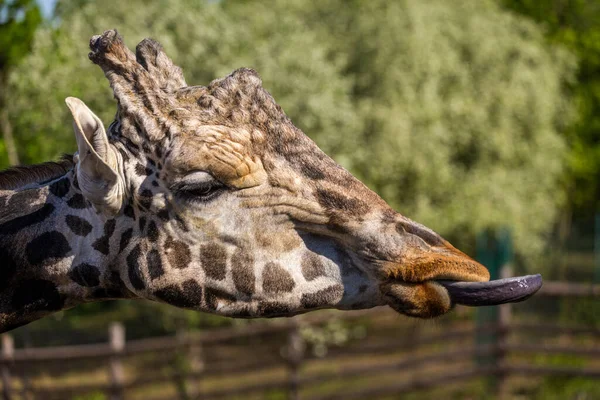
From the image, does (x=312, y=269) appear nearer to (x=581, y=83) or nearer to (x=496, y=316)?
(x=496, y=316)

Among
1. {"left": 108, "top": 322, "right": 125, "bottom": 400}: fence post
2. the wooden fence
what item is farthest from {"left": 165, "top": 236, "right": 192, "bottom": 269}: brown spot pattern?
{"left": 108, "top": 322, "right": 125, "bottom": 400}: fence post

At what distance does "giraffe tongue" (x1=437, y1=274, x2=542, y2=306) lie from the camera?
87.0 inches

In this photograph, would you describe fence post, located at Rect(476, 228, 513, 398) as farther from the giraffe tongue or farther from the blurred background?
the giraffe tongue

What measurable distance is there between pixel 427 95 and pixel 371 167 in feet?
7.63

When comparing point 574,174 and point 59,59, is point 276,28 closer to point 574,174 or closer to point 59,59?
point 59,59

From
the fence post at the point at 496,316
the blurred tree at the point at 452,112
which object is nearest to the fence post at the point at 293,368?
the fence post at the point at 496,316

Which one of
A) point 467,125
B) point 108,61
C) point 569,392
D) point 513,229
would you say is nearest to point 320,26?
point 467,125

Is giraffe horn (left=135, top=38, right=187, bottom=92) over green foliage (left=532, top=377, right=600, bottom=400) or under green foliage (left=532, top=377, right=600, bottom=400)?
over

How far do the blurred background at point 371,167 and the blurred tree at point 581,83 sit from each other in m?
3.78

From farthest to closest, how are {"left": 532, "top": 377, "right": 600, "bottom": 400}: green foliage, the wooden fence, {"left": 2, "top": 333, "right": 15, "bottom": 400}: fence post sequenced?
{"left": 532, "top": 377, "right": 600, "bottom": 400}: green foliage → the wooden fence → {"left": 2, "top": 333, "right": 15, "bottom": 400}: fence post

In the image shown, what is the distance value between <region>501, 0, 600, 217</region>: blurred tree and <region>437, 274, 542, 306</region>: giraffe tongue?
1028 inches

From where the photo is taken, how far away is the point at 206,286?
2.43m

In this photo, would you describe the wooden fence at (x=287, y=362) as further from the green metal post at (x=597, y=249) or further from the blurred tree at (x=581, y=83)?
the blurred tree at (x=581, y=83)

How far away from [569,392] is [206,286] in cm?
1001
